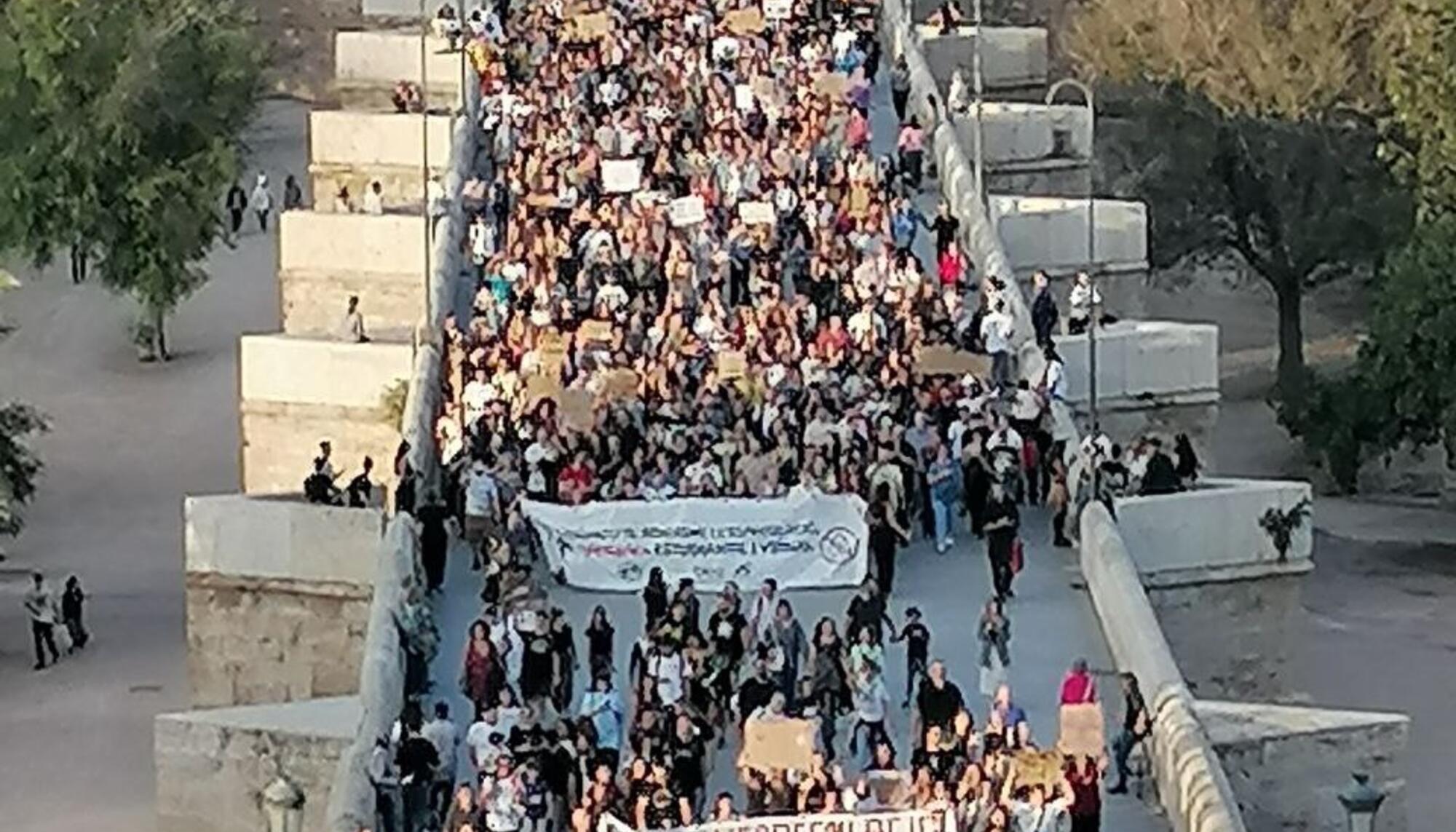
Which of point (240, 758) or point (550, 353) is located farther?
point (550, 353)

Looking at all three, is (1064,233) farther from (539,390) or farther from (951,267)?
(539,390)

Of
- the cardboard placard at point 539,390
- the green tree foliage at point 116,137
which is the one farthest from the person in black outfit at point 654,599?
the green tree foliage at point 116,137

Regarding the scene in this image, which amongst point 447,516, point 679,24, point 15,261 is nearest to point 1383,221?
point 679,24

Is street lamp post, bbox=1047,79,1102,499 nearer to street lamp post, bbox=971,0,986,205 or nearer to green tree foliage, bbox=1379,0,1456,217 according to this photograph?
street lamp post, bbox=971,0,986,205

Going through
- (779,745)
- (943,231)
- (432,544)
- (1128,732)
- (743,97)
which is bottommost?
(1128,732)

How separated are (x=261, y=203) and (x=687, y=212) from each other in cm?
3899

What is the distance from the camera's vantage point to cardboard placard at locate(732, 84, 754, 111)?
4756 cm

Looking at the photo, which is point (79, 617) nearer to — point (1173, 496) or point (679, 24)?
point (679, 24)

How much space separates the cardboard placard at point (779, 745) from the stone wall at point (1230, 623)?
970cm

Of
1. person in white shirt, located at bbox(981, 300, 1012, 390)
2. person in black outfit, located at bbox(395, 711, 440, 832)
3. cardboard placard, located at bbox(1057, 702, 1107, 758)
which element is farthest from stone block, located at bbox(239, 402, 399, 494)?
cardboard placard, located at bbox(1057, 702, 1107, 758)

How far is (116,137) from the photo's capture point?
6234 centimetres

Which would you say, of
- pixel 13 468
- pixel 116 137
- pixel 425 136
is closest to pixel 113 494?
pixel 116 137

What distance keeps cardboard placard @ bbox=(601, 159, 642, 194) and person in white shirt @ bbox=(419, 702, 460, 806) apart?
15393mm

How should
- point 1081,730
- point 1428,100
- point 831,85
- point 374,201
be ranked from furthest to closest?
point 1428,100 < point 374,201 < point 831,85 < point 1081,730
